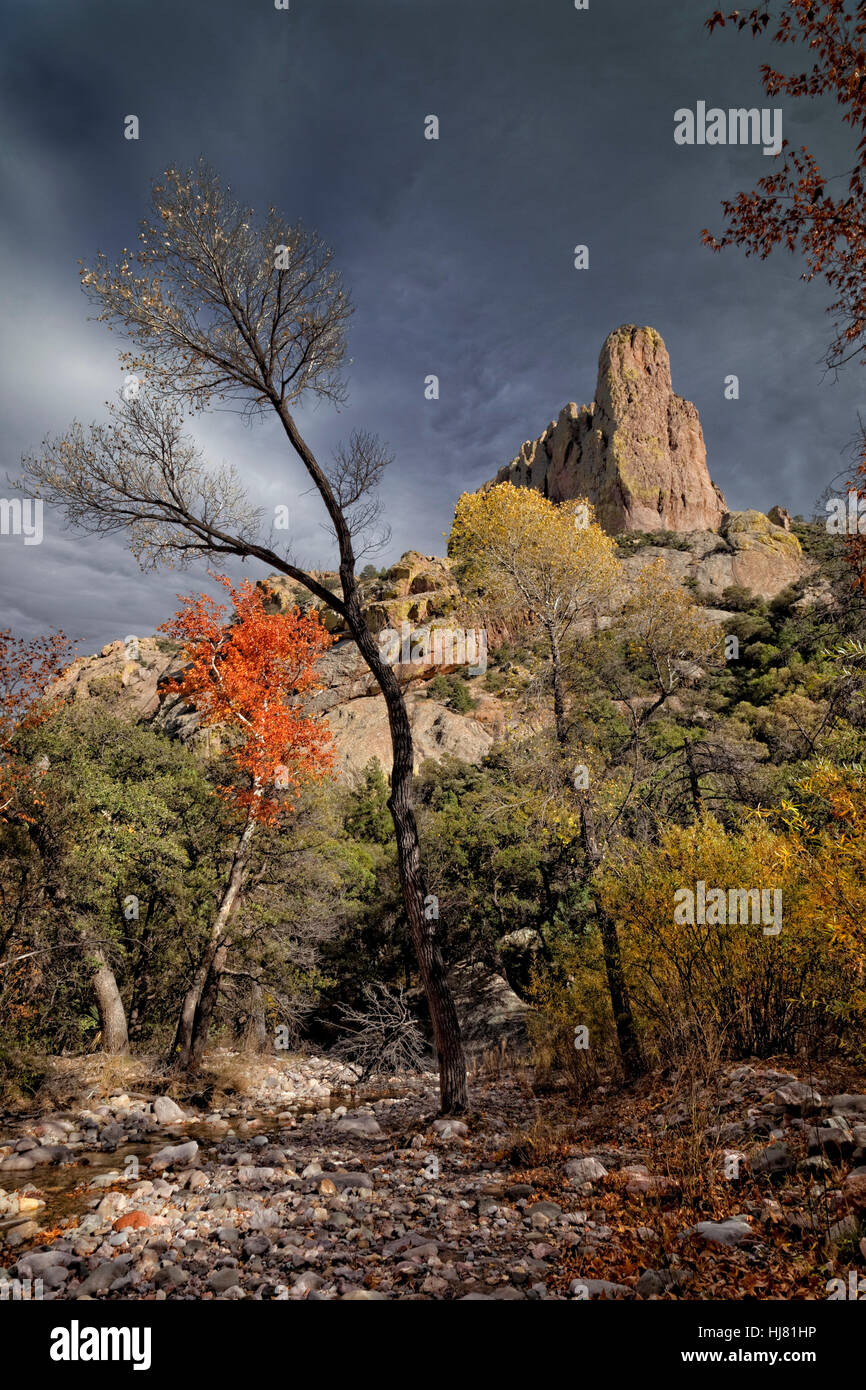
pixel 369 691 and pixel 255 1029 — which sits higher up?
pixel 369 691

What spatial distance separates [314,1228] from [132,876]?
437 inches

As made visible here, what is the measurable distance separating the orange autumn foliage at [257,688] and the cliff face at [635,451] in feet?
211

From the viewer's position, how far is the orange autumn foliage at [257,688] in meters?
13.0

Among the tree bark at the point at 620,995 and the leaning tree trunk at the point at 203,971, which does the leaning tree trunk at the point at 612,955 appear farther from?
the leaning tree trunk at the point at 203,971

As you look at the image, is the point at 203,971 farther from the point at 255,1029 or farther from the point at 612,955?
the point at 612,955

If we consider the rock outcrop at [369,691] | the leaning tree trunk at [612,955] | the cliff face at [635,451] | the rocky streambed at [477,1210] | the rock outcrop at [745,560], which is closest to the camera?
the rocky streambed at [477,1210]

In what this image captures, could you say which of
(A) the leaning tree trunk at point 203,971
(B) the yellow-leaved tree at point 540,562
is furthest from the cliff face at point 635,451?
(A) the leaning tree trunk at point 203,971

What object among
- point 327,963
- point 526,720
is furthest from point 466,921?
point 526,720

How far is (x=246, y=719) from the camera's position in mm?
13055

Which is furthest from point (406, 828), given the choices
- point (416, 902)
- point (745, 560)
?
point (745, 560)

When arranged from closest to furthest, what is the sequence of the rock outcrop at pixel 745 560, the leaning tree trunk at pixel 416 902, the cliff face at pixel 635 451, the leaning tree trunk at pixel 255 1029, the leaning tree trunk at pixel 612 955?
the leaning tree trunk at pixel 416 902 < the leaning tree trunk at pixel 612 955 < the leaning tree trunk at pixel 255 1029 < the rock outcrop at pixel 745 560 < the cliff face at pixel 635 451

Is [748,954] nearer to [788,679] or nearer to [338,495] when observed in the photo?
[338,495]

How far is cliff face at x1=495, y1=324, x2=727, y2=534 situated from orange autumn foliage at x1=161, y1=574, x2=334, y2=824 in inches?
2530

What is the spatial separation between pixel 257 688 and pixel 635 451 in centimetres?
7569
